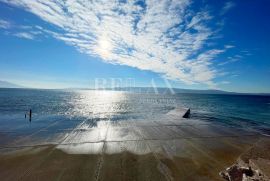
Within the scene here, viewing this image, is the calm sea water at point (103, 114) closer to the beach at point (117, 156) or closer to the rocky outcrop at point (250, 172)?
the beach at point (117, 156)

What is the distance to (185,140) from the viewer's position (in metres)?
17.7

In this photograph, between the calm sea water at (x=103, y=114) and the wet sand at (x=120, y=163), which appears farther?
the calm sea water at (x=103, y=114)

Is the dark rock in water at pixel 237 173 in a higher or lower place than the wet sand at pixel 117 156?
higher

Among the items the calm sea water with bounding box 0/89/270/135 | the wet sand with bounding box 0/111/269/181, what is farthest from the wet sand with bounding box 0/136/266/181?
the calm sea water with bounding box 0/89/270/135

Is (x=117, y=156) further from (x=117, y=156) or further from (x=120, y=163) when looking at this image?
(x=120, y=163)

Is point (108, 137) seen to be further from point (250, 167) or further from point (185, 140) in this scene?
point (250, 167)

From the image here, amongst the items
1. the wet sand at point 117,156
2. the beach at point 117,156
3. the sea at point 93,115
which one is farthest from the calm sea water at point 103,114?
the beach at point 117,156

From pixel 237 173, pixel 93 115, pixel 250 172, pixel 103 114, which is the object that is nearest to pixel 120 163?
pixel 237 173

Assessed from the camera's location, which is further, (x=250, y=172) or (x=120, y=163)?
(x=120, y=163)

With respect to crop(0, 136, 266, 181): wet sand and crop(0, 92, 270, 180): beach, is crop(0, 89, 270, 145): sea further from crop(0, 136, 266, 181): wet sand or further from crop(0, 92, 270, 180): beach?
crop(0, 136, 266, 181): wet sand

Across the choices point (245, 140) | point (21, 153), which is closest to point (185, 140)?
point (245, 140)

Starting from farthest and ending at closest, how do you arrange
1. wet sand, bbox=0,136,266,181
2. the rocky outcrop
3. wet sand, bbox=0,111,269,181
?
wet sand, bbox=0,111,269,181 < wet sand, bbox=0,136,266,181 < the rocky outcrop

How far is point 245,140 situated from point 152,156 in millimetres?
13089

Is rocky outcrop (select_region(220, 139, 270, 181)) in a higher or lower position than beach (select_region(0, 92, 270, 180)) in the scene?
higher
